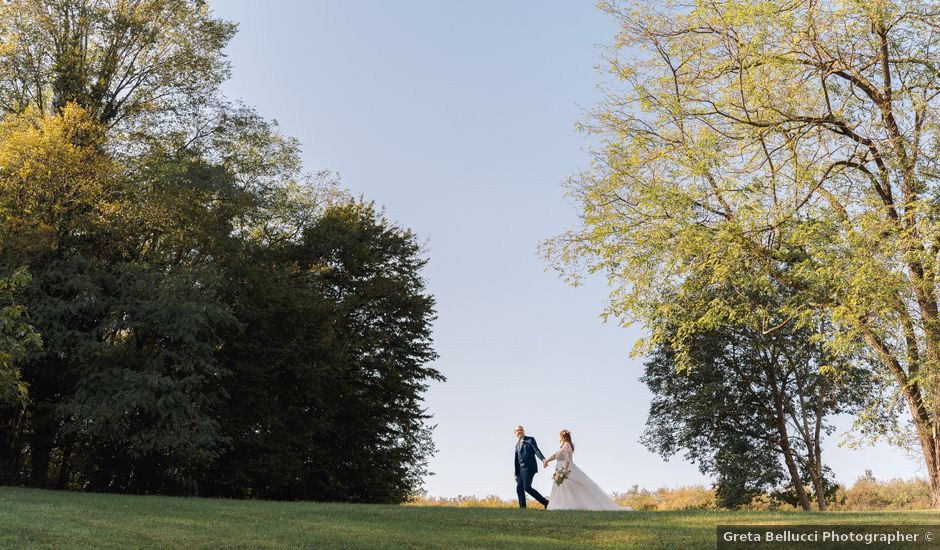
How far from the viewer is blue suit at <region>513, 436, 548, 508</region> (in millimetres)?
21078

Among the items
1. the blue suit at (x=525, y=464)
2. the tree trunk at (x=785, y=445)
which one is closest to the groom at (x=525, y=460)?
the blue suit at (x=525, y=464)

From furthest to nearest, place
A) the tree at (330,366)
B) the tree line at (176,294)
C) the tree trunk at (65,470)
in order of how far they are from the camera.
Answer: the tree at (330,366) < the tree trunk at (65,470) < the tree line at (176,294)

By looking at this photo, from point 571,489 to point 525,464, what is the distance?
132cm

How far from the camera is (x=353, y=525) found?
15.5 metres

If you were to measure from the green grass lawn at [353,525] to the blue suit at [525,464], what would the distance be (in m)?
2.61

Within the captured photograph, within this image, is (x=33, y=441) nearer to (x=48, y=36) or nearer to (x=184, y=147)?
(x=184, y=147)

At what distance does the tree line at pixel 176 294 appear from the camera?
90.1 ft

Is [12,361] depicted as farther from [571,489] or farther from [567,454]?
[571,489]

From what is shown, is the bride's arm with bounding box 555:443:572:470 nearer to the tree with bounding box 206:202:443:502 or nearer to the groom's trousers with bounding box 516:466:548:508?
the groom's trousers with bounding box 516:466:548:508

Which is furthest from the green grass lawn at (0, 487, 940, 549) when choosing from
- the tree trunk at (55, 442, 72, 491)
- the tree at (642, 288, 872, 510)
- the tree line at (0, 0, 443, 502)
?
the tree at (642, 288, 872, 510)

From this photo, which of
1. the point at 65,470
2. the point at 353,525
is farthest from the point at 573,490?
the point at 65,470

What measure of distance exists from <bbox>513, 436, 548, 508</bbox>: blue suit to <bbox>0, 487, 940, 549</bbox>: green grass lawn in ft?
8.56

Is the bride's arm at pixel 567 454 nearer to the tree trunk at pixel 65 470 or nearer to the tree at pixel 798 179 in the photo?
the tree at pixel 798 179

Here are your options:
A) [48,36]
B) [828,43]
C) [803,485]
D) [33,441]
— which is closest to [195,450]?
[33,441]
